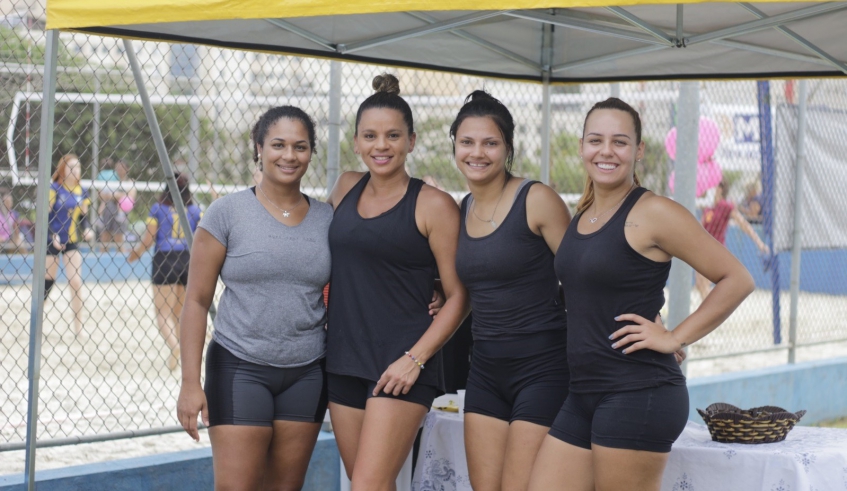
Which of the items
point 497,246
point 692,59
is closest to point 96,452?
point 497,246

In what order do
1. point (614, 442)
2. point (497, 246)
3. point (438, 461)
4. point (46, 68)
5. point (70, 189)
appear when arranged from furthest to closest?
point (70, 189)
point (438, 461)
point (46, 68)
point (497, 246)
point (614, 442)

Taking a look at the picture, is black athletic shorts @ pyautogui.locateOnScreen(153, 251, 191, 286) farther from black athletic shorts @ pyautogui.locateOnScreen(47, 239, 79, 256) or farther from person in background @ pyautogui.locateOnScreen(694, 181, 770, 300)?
person in background @ pyautogui.locateOnScreen(694, 181, 770, 300)

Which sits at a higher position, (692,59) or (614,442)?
(692,59)

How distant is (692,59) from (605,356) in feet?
7.95

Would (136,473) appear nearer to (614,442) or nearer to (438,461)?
(438,461)

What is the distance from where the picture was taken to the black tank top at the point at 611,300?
292 cm

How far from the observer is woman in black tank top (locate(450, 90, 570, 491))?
3230 mm

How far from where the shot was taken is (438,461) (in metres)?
4.17

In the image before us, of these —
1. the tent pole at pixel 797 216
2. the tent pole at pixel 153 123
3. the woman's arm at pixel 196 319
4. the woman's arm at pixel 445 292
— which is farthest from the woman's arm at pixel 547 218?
the tent pole at pixel 797 216

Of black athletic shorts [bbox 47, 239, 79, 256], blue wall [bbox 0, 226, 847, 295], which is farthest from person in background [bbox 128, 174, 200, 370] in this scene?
black athletic shorts [bbox 47, 239, 79, 256]

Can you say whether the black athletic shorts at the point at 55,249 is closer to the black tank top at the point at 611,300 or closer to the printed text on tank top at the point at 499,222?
the printed text on tank top at the point at 499,222

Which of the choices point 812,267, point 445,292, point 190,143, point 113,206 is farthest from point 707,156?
point 113,206

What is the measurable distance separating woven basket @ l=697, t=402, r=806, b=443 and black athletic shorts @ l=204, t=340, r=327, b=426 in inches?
60.8

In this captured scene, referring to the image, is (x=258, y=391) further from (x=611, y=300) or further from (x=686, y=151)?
(x=686, y=151)
